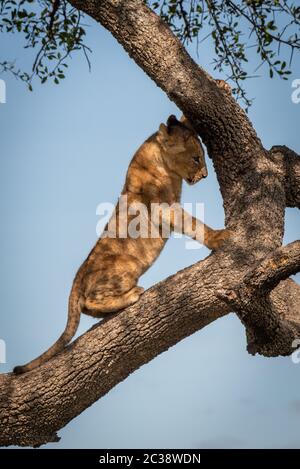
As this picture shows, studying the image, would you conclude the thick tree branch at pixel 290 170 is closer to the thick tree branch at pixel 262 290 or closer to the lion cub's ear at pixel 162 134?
the lion cub's ear at pixel 162 134

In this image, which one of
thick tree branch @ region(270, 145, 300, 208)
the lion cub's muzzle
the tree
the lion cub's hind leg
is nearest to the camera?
the tree

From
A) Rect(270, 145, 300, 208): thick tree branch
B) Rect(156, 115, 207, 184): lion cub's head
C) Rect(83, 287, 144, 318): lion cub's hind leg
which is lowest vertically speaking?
Rect(83, 287, 144, 318): lion cub's hind leg

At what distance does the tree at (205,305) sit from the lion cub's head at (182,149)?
0.36m

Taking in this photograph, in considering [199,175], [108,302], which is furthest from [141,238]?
[199,175]

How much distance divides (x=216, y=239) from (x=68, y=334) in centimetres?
143

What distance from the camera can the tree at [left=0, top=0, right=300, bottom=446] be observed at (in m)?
5.30

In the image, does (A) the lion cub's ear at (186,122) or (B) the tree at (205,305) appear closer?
(B) the tree at (205,305)

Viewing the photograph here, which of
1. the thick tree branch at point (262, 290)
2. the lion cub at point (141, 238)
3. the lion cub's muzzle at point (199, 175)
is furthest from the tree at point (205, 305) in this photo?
the lion cub's muzzle at point (199, 175)

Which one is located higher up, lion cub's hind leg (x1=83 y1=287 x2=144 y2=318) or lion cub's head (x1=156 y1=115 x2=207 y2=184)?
lion cub's head (x1=156 y1=115 x2=207 y2=184)

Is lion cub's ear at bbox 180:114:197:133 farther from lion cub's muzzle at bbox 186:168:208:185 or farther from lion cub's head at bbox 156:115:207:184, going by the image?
lion cub's muzzle at bbox 186:168:208:185

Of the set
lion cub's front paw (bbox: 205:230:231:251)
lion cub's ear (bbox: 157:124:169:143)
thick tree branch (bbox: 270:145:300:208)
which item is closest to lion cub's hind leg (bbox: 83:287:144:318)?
lion cub's front paw (bbox: 205:230:231:251)

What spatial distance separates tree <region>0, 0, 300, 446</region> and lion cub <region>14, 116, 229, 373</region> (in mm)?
269

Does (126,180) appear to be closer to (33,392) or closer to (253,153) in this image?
(253,153)

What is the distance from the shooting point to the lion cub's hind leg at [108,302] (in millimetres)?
5793
